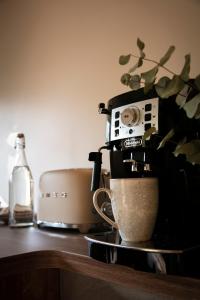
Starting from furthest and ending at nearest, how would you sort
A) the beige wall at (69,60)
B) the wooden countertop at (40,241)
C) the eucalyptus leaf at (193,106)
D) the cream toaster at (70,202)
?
the beige wall at (69,60)
the cream toaster at (70,202)
the wooden countertop at (40,241)
the eucalyptus leaf at (193,106)

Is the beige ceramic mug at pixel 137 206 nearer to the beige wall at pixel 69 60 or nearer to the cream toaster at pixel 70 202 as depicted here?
the cream toaster at pixel 70 202

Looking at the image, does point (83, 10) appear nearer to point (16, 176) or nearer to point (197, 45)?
point (197, 45)

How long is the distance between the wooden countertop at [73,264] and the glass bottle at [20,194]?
0.22m

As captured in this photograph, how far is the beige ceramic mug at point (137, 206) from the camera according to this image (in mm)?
577

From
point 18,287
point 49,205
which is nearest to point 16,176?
point 49,205

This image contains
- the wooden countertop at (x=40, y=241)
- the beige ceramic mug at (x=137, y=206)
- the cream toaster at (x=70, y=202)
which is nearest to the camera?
the beige ceramic mug at (x=137, y=206)

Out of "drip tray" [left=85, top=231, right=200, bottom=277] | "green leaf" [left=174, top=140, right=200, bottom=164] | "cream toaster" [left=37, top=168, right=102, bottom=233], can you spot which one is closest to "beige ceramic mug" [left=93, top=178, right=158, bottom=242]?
"drip tray" [left=85, top=231, right=200, bottom=277]

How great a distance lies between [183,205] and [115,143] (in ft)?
0.67

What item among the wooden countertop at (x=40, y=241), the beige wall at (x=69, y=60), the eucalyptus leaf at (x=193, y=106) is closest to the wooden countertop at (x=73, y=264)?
the wooden countertop at (x=40, y=241)

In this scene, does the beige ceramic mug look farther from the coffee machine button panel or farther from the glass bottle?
the glass bottle

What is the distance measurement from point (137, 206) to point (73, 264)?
18 cm

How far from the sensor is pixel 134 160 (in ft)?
2.16

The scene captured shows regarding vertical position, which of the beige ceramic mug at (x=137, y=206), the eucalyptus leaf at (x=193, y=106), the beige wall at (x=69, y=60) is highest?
the beige wall at (x=69, y=60)

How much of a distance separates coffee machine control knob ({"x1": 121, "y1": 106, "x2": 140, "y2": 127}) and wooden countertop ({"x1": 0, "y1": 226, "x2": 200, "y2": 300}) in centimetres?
28
